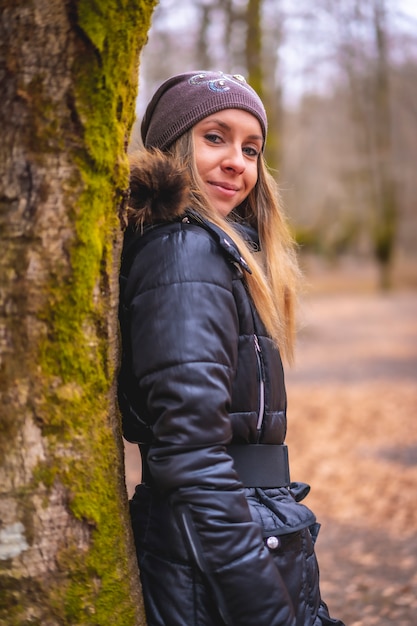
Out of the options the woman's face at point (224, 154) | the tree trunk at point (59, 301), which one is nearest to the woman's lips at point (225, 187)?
the woman's face at point (224, 154)

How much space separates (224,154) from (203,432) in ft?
3.36

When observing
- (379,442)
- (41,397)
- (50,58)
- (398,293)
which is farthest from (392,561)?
(398,293)

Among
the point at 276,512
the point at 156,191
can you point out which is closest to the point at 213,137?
the point at 156,191

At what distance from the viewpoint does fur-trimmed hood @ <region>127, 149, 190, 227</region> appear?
6.44 feet

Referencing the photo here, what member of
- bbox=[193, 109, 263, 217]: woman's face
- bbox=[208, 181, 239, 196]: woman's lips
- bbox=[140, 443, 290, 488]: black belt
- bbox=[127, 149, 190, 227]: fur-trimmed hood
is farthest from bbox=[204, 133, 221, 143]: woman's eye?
bbox=[140, 443, 290, 488]: black belt

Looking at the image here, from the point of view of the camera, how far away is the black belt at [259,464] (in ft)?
6.30

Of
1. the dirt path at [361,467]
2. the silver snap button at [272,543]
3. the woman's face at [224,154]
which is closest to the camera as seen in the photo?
the silver snap button at [272,543]

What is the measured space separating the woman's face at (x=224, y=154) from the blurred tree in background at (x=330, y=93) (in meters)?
2.78

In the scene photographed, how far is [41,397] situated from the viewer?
170 cm

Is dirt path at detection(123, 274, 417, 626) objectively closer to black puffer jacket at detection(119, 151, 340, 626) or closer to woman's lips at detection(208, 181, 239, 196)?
woman's lips at detection(208, 181, 239, 196)

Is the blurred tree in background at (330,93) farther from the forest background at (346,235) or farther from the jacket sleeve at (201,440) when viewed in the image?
the jacket sleeve at (201,440)

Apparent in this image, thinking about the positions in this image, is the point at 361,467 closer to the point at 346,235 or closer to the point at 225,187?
the point at 225,187

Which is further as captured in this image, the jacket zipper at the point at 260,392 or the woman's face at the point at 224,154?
the woman's face at the point at 224,154

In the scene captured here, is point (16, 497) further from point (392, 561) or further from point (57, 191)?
point (392, 561)
